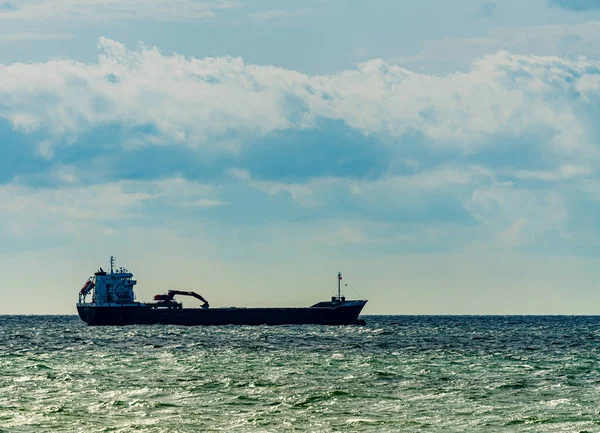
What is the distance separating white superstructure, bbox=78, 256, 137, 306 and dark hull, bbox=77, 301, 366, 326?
194 centimetres

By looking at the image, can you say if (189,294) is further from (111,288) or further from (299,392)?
(299,392)

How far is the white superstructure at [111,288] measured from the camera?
16338 centimetres

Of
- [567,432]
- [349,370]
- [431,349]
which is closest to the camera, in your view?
[567,432]

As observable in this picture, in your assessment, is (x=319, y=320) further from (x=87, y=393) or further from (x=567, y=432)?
(x=567, y=432)

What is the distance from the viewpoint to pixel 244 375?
170ft

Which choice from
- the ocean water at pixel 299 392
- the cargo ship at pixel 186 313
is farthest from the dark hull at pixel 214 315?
the ocean water at pixel 299 392

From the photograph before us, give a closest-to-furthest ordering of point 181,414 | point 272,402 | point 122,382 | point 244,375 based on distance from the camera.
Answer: point 181,414 → point 272,402 → point 122,382 → point 244,375

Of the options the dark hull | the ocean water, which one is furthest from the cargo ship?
the ocean water

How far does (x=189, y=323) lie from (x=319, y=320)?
23.2 meters

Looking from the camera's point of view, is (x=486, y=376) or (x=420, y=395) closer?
(x=420, y=395)

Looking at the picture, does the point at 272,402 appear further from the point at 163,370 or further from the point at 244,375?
the point at 163,370

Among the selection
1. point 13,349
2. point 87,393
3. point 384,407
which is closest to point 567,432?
point 384,407

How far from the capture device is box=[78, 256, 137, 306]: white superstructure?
16338 cm

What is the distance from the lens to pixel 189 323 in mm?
161875
